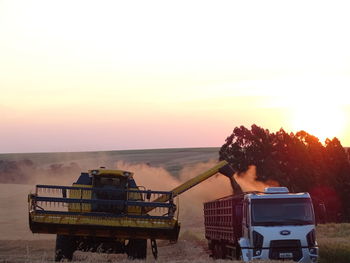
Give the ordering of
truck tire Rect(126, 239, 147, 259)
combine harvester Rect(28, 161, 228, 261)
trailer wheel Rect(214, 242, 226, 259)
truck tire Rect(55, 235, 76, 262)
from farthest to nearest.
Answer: trailer wheel Rect(214, 242, 226, 259) < truck tire Rect(126, 239, 147, 259) < truck tire Rect(55, 235, 76, 262) < combine harvester Rect(28, 161, 228, 261)

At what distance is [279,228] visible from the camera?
820 inches

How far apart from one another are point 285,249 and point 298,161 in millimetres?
38453

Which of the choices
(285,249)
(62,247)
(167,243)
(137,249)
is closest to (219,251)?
(285,249)

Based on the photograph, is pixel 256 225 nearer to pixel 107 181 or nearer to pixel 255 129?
pixel 107 181

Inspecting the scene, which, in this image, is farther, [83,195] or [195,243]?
[195,243]

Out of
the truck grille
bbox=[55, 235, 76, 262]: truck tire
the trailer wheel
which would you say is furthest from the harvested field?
the truck grille

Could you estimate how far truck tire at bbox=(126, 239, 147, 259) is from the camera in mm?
20406

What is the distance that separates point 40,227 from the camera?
1916 centimetres

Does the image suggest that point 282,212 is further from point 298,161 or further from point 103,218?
point 298,161

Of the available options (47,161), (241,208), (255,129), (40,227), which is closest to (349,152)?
(255,129)

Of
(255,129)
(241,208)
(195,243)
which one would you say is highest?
(255,129)

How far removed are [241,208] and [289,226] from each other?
2.05 m

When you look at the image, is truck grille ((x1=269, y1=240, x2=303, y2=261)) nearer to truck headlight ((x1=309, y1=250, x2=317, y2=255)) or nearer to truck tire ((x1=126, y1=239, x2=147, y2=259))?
truck headlight ((x1=309, y1=250, x2=317, y2=255))

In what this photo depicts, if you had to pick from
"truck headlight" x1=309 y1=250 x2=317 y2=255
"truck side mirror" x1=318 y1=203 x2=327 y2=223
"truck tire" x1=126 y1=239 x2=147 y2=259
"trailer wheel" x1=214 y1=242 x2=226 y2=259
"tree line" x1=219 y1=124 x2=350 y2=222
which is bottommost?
"trailer wheel" x1=214 y1=242 x2=226 y2=259
